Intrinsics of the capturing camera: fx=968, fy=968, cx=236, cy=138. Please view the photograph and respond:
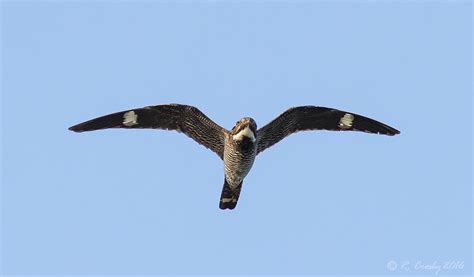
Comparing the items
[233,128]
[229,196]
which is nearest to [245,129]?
[233,128]

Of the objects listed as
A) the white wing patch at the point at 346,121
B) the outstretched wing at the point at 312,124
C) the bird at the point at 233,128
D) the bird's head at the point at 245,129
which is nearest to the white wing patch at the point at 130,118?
the bird at the point at 233,128

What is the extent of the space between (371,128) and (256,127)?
11.5ft

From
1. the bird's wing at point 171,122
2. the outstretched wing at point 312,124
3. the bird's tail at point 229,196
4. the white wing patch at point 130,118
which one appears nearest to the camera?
the bird's wing at point 171,122

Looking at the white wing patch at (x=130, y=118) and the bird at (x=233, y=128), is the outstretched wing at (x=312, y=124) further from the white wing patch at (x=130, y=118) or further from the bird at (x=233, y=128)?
the white wing patch at (x=130, y=118)

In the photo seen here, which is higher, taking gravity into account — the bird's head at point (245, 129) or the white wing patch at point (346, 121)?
the white wing patch at point (346, 121)

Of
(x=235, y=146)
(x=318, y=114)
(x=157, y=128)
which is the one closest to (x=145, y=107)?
(x=157, y=128)

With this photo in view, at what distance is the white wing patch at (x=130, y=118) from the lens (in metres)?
23.2

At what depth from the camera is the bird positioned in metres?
22.7

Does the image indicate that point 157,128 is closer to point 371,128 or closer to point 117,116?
point 117,116

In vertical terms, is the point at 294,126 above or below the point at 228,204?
above

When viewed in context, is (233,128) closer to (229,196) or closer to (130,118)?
(229,196)

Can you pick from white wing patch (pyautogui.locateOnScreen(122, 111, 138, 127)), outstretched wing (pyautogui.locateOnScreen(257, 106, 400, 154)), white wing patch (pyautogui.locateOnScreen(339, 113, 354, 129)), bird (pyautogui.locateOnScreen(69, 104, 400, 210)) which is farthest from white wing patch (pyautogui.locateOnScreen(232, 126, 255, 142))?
white wing patch (pyautogui.locateOnScreen(339, 113, 354, 129))

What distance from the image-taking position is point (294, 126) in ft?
78.4

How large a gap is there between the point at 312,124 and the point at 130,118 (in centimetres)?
451
